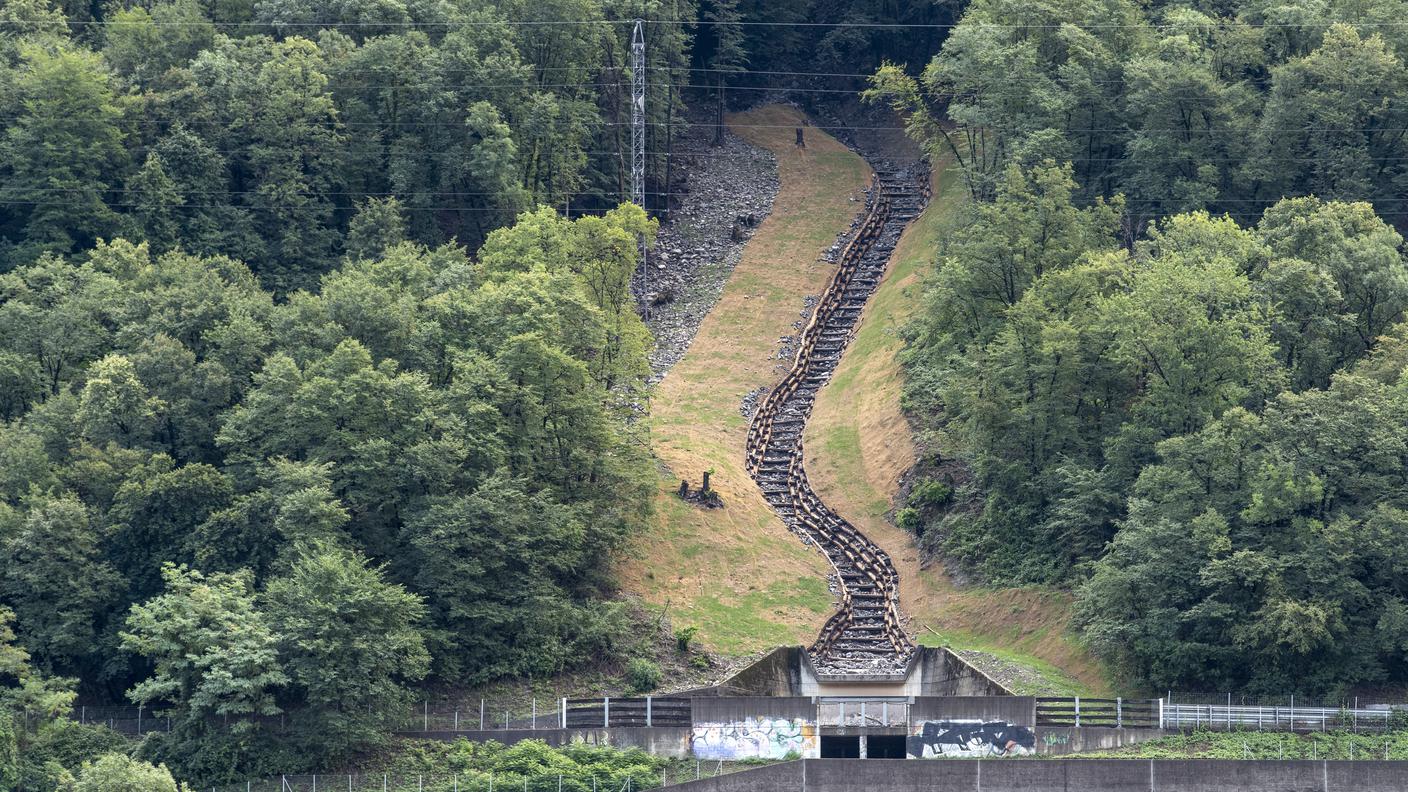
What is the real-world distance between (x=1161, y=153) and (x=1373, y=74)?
9.03 meters

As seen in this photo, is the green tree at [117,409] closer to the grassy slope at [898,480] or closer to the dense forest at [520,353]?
the dense forest at [520,353]

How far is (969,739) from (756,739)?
6.60 metres

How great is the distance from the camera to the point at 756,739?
76312 millimetres

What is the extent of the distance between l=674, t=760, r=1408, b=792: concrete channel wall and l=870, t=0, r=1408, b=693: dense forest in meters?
5.10

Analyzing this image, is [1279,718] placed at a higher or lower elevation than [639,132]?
lower

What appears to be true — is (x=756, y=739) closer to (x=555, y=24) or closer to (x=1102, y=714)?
(x=1102, y=714)

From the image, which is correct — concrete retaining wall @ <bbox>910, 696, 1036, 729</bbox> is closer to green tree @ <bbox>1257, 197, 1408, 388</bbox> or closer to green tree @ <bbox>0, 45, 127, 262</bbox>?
green tree @ <bbox>1257, 197, 1408, 388</bbox>

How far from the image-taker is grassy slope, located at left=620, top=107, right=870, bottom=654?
89062 millimetres

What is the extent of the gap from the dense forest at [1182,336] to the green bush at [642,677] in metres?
13.6

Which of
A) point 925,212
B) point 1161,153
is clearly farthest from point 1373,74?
point 925,212

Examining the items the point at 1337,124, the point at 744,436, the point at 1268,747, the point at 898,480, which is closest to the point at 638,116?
the point at 744,436

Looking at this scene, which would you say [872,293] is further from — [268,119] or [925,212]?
[268,119]

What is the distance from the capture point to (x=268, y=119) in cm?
10788

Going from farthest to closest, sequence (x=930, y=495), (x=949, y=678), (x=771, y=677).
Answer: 1. (x=930, y=495)
2. (x=771, y=677)
3. (x=949, y=678)
